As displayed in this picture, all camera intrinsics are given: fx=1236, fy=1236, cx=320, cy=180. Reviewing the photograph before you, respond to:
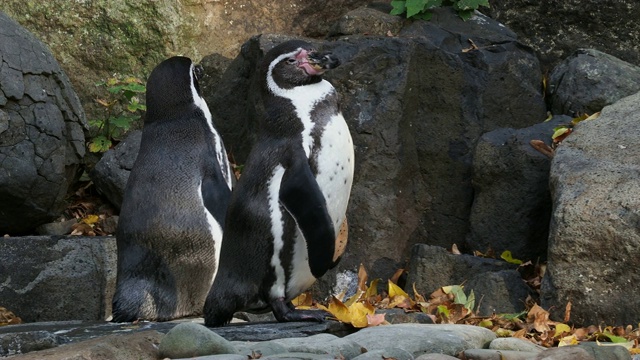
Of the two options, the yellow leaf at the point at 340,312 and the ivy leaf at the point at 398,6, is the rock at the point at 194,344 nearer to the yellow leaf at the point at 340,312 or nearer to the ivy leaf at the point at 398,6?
the yellow leaf at the point at 340,312

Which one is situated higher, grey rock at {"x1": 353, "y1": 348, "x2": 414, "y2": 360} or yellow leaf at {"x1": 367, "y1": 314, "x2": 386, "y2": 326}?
yellow leaf at {"x1": 367, "y1": 314, "x2": 386, "y2": 326}

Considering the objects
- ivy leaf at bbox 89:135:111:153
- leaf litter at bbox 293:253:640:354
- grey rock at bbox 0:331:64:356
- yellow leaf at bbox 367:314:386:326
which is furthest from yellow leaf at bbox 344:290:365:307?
ivy leaf at bbox 89:135:111:153

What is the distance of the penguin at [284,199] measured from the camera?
6.25 meters

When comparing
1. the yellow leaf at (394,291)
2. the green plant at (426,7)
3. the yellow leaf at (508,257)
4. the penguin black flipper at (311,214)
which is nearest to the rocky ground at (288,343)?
the penguin black flipper at (311,214)

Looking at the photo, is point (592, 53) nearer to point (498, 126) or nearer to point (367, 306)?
point (498, 126)

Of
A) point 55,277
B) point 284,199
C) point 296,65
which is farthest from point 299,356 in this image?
point 55,277

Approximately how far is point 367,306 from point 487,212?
2.37 m

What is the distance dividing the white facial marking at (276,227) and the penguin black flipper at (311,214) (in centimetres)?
9

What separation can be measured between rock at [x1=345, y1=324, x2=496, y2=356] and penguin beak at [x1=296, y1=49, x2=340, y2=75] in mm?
1480

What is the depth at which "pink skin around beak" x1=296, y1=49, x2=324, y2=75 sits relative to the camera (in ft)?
21.5

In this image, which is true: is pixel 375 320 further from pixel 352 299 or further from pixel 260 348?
pixel 260 348

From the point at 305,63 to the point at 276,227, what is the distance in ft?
2.98

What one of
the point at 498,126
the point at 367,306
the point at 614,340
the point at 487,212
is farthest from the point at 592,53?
the point at 367,306

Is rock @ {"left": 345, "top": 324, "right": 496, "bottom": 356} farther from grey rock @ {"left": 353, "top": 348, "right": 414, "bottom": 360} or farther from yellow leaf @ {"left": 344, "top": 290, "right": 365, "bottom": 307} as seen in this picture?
yellow leaf @ {"left": 344, "top": 290, "right": 365, "bottom": 307}
